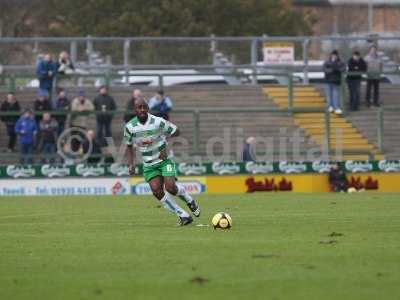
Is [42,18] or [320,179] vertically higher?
[42,18]

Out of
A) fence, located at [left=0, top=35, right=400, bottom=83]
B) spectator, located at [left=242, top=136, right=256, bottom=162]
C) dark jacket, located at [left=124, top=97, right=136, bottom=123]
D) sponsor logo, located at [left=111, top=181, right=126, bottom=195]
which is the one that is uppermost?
fence, located at [left=0, top=35, right=400, bottom=83]

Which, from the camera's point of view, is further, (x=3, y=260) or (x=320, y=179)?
(x=320, y=179)

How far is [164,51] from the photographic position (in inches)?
1506

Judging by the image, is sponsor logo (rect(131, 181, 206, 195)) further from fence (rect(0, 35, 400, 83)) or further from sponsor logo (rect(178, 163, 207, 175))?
fence (rect(0, 35, 400, 83))

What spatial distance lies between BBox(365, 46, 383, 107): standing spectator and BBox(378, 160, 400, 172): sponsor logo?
12.8 feet

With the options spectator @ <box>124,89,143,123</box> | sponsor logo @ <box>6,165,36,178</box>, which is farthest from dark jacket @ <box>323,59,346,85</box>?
sponsor logo @ <box>6,165,36,178</box>

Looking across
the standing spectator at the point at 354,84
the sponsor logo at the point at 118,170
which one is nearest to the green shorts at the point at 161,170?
the sponsor logo at the point at 118,170

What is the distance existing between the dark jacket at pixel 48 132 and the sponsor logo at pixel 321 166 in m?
7.27

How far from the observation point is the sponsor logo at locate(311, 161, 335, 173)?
3425 centimetres

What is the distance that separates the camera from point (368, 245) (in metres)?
15.8

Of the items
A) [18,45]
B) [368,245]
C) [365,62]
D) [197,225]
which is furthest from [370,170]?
[368,245]

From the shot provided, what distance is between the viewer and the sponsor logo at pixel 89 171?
33.8 meters

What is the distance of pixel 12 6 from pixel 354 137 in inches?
1167

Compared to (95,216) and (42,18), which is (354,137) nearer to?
(95,216)
